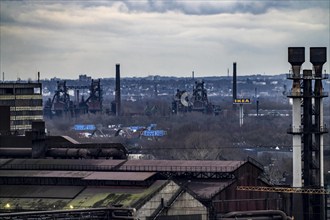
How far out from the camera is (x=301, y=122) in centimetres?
8488

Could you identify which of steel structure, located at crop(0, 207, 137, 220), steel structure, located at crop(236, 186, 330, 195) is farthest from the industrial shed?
steel structure, located at crop(0, 207, 137, 220)

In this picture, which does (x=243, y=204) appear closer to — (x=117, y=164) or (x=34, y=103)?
(x=117, y=164)

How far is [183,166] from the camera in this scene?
80188mm

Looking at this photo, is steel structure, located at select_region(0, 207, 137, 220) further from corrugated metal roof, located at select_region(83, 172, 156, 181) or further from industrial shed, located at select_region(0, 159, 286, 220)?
corrugated metal roof, located at select_region(83, 172, 156, 181)

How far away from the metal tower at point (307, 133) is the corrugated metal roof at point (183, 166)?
586 centimetres

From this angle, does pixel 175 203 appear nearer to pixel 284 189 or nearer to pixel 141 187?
pixel 141 187

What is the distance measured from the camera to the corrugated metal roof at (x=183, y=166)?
78.4m

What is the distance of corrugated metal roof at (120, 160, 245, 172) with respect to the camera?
78.4 metres

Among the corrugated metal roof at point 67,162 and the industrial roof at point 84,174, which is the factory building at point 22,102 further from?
the industrial roof at point 84,174

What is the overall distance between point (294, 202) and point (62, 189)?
618 inches

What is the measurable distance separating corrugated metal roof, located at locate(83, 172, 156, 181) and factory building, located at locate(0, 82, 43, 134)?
65316 millimetres

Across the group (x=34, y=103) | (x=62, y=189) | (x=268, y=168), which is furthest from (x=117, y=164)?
(x=34, y=103)

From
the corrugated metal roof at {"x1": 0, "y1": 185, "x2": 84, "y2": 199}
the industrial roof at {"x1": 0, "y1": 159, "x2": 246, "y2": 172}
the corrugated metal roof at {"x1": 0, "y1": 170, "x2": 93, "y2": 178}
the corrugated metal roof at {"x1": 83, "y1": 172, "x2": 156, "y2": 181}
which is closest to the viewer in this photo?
the corrugated metal roof at {"x1": 83, "y1": 172, "x2": 156, "y2": 181}

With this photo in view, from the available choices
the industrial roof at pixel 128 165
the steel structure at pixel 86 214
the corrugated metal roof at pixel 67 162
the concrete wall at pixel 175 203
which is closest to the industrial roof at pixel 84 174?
the industrial roof at pixel 128 165
